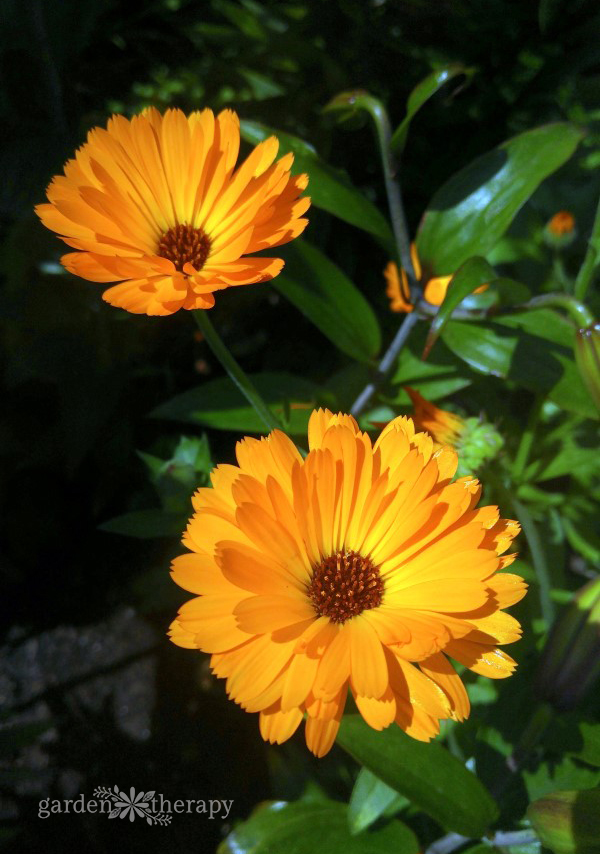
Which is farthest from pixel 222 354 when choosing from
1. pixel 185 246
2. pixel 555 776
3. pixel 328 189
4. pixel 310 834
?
pixel 555 776

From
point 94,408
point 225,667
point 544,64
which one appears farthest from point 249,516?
point 544,64

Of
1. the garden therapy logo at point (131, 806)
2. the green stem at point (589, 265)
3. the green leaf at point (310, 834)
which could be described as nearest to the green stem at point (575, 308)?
the green stem at point (589, 265)

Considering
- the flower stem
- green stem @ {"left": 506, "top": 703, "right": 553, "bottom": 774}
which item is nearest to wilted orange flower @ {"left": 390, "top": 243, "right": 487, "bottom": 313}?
the flower stem

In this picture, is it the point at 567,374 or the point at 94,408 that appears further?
the point at 94,408

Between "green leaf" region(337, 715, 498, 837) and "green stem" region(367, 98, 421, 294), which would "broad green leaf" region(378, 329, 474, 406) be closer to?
"green stem" region(367, 98, 421, 294)

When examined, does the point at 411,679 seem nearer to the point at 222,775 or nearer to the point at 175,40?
the point at 222,775

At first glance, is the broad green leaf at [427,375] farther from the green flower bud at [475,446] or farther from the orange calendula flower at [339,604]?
the orange calendula flower at [339,604]

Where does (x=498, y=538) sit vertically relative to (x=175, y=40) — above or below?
below

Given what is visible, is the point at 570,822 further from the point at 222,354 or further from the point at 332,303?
the point at 332,303
